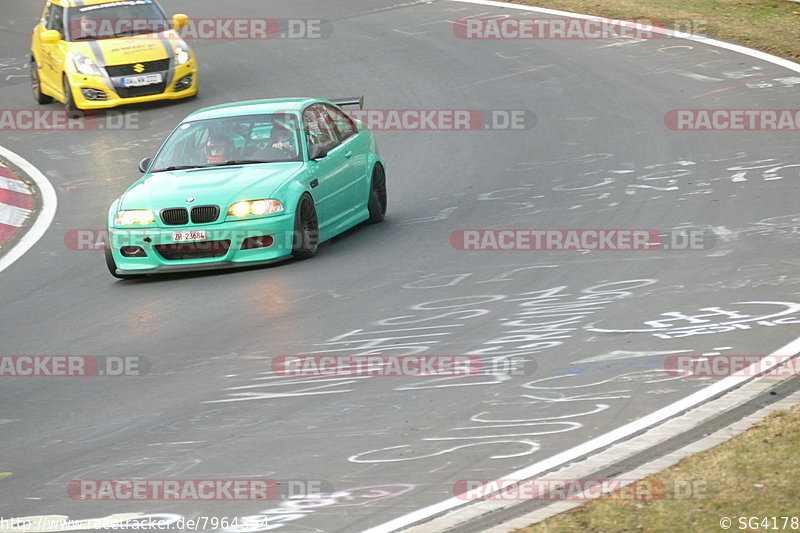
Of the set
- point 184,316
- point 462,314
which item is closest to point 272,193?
point 184,316

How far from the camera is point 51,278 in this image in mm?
13320

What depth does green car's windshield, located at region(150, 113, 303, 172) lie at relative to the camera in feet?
45.1

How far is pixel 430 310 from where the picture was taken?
1082 cm

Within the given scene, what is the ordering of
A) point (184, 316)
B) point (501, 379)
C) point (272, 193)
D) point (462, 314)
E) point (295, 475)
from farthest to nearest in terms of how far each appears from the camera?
point (272, 193), point (184, 316), point (462, 314), point (501, 379), point (295, 475)

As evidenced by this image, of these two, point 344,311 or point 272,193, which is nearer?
point 344,311

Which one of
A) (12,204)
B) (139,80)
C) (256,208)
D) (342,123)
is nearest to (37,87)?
(139,80)

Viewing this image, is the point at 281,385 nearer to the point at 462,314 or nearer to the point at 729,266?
the point at 462,314

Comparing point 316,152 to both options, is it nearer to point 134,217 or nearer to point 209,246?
point 209,246

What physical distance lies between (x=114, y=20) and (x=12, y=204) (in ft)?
21.7

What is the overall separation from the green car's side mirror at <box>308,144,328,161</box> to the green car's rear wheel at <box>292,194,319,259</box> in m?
0.54

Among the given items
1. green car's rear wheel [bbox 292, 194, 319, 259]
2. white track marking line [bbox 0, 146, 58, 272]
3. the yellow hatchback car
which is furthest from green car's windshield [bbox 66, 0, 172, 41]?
green car's rear wheel [bbox 292, 194, 319, 259]

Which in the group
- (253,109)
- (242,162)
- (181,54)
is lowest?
(242,162)

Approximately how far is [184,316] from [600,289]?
130 inches

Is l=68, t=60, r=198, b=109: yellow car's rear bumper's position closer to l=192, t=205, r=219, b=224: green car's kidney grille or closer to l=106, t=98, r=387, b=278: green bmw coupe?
l=106, t=98, r=387, b=278: green bmw coupe
